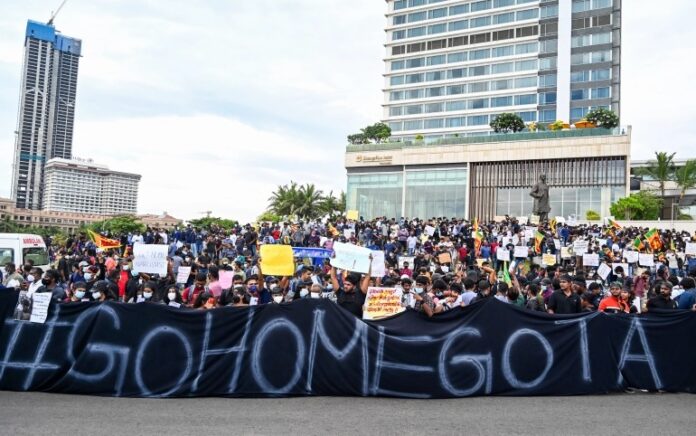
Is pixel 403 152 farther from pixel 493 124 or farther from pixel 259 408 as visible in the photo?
pixel 259 408

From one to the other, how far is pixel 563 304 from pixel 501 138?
1767 inches

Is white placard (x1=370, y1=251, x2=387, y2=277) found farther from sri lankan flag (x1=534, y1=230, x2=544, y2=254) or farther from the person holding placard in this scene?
sri lankan flag (x1=534, y1=230, x2=544, y2=254)

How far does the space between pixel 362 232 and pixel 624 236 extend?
489 inches

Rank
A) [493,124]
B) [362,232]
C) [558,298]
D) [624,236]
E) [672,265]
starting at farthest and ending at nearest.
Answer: [493,124]
[362,232]
[624,236]
[672,265]
[558,298]

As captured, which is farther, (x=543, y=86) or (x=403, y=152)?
(x=543, y=86)

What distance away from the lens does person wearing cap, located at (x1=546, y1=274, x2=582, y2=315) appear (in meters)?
9.17

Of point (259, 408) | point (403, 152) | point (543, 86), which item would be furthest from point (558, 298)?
point (543, 86)

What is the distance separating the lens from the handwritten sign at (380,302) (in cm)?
841

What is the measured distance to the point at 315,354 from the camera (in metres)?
7.89

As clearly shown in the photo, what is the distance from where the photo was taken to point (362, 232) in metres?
28.9

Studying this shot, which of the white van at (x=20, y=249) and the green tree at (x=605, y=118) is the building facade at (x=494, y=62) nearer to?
the green tree at (x=605, y=118)

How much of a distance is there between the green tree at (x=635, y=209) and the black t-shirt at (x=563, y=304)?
37.9 metres

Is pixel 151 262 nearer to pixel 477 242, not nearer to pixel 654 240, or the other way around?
pixel 477 242

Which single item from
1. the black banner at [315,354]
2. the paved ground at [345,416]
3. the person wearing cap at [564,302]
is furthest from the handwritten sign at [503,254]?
the paved ground at [345,416]
